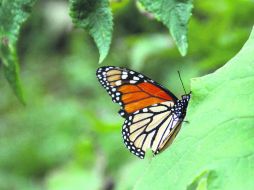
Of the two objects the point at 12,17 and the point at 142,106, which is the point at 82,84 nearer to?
the point at 142,106

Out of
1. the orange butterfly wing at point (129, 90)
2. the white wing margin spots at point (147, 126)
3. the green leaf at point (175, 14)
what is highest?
the green leaf at point (175, 14)

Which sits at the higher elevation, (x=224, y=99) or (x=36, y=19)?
(x=224, y=99)

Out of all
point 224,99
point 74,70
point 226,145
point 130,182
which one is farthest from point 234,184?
point 74,70

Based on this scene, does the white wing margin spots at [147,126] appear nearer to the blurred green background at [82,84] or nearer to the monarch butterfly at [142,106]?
the monarch butterfly at [142,106]

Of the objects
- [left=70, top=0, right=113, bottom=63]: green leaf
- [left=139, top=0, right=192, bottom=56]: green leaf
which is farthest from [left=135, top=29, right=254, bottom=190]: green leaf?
[left=70, top=0, right=113, bottom=63]: green leaf

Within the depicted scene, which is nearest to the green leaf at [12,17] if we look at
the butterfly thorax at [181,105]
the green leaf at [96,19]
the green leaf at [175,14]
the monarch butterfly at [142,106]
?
the green leaf at [96,19]

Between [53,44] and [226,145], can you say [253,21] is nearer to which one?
[226,145]
